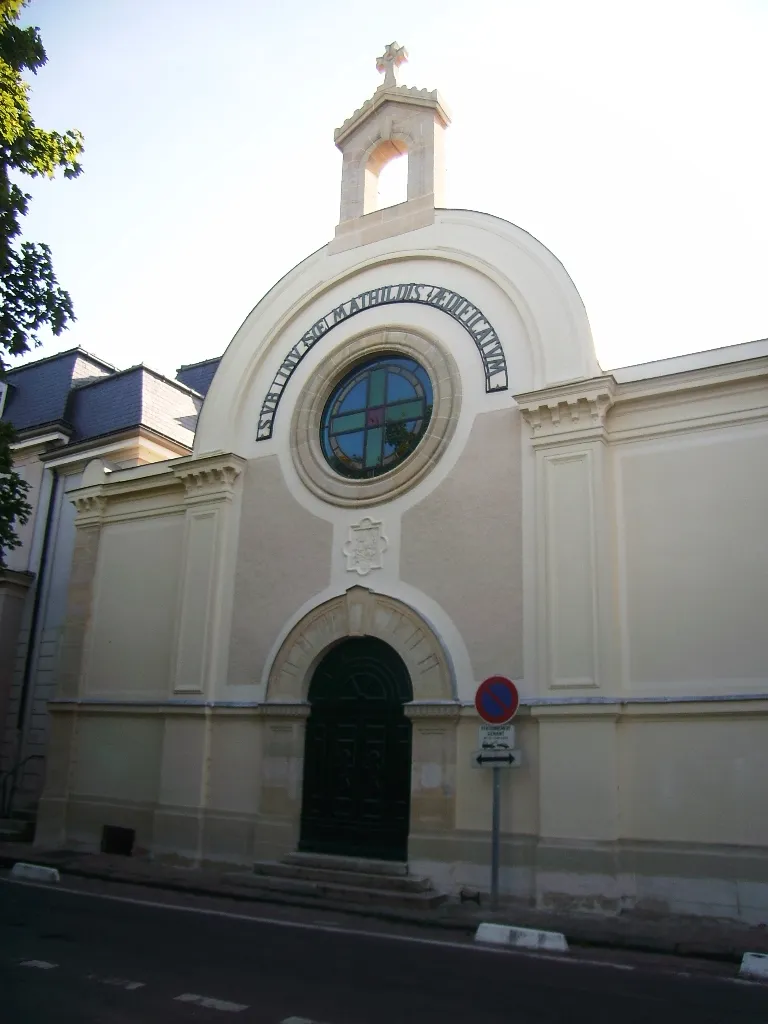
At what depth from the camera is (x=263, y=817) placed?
1296cm

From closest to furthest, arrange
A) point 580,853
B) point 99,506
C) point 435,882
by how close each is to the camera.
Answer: point 580,853
point 435,882
point 99,506

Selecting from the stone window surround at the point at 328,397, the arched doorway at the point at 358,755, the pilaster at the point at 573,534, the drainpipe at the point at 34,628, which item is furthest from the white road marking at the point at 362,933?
the drainpipe at the point at 34,628

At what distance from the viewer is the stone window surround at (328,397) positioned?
1309 cm

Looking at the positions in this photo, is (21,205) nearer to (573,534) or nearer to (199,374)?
(573,534)

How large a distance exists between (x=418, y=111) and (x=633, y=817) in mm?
12284

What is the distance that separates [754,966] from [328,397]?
10083 mm

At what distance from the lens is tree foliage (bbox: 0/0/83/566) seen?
10836mm

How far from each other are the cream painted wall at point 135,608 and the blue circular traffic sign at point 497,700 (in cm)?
642

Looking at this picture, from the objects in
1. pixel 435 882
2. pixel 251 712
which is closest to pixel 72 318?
pixel 251 712

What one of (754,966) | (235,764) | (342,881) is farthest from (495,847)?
(235,764)

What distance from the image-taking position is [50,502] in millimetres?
19500

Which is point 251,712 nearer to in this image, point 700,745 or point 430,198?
point 700,745

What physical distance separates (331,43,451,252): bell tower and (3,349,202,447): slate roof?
251 inches

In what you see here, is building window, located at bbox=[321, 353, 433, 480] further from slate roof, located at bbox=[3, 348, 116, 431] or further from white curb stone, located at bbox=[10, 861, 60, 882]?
slate roof, located at bbox=[3, 348, 116, 431]
